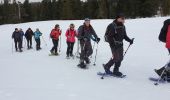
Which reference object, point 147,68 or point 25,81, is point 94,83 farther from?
point 147,68

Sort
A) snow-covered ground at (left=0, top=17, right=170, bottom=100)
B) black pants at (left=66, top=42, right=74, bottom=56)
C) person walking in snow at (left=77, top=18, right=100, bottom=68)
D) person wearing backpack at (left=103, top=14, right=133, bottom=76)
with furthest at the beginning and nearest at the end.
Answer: black pants at (left=66, top=42, right=74, bottom=56)
person walking in snow at (left=77, top=18, right=100, bottom=68)
person wearing backpack at (left=103, top=14, right=133, bottom=76)
snow-covered ground at (left=0, top=17, right=170, bottom=100)

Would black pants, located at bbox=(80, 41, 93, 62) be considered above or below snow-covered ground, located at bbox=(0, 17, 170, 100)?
above

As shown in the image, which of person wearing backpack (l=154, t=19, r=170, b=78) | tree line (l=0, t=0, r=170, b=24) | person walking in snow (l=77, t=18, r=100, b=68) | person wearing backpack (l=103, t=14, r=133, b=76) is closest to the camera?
person wearing backpack (l=154, t=19, r=170, b=78)

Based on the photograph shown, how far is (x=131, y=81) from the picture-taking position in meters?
10.0

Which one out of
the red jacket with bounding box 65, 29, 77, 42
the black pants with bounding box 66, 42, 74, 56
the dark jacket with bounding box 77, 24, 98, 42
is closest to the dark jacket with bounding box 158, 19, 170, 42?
the dark jacket with bounding box 77, 24, 98, 42

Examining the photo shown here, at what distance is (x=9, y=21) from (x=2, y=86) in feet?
243

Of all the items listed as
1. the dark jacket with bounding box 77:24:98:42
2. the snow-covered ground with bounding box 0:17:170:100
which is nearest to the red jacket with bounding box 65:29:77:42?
the snow-covered ground with bounding box 0:17:170:100

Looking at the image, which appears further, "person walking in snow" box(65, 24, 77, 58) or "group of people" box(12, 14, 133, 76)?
"person walking in snow" box(65, 24, 77, 58)

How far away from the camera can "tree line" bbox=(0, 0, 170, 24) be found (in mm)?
63031

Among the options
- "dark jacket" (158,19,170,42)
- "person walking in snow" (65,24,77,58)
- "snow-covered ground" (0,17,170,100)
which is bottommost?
"snow-covered ground" (0,17,170,100)

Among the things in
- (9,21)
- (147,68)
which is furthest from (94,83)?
(9,21)

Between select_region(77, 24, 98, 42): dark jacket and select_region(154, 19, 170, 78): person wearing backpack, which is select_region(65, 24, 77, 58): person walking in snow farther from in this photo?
select_region(154, 19, 170, 78): person wearing backpack

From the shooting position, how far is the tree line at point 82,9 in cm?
6303

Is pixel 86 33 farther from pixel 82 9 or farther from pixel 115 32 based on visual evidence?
pixel 82 9
